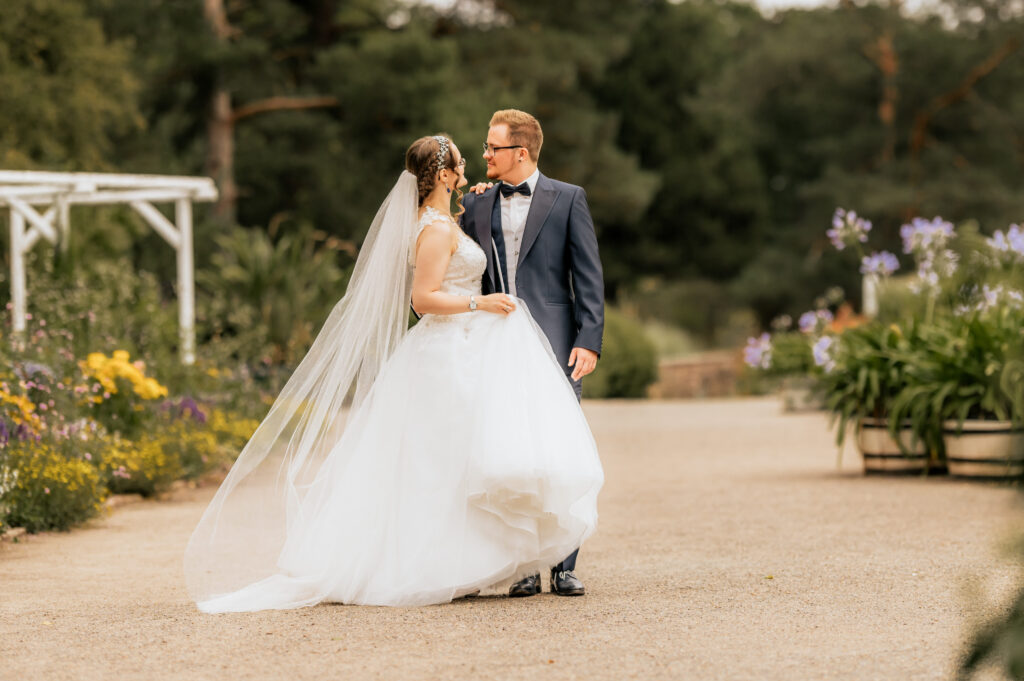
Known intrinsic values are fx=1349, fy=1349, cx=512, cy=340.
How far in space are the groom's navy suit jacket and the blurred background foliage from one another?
7.34 meters

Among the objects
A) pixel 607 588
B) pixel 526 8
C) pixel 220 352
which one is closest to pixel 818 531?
pixel 607 588

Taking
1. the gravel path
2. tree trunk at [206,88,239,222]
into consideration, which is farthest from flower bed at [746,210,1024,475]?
tree trunk at [206,88,239,222]

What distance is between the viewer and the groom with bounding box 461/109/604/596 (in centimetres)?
524

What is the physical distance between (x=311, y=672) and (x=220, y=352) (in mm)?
8195

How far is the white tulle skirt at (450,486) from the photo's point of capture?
16.0 feet

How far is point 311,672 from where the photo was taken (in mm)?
3840

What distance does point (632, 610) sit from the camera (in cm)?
473

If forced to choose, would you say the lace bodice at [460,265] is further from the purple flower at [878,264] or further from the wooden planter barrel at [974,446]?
the purple flower at [878,264]

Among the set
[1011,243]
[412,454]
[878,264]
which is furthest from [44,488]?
[1011,243]

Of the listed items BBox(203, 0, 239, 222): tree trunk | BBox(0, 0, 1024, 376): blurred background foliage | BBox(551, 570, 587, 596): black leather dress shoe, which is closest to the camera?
BBox(551, 570, 587, 596): black leather dress shoe

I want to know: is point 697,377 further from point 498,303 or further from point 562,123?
point 498,303

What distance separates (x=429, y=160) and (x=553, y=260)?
62cm

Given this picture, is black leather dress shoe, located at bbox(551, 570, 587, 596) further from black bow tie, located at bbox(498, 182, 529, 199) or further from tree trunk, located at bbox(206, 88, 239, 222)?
tree trunk, located at bbox(206, 88, 239, 222)

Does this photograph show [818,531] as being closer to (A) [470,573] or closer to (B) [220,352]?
(A) [470,573]
